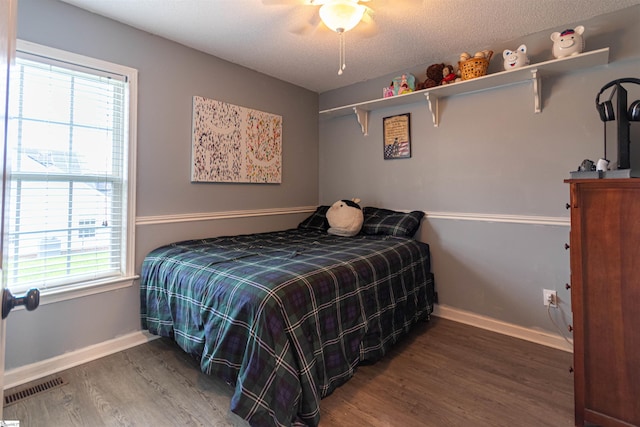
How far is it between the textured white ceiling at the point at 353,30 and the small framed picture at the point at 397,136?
1.58 feet

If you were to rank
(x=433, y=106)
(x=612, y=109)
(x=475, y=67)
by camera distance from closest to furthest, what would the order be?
(x=612, y=109), (x=475, y=67), (x=433, y=106)

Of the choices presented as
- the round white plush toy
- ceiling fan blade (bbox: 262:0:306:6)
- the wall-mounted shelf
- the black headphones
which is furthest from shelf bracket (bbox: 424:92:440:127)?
ceiling fan blade (bbox: 262:0:306:6)

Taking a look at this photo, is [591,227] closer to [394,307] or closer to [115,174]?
[394,307]

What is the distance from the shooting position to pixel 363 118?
10.5 feet

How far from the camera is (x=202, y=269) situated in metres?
1.76

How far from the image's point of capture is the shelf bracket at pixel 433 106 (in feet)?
8.76

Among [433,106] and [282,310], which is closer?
[282,310]

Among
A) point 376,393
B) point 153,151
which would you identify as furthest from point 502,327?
point 153,151

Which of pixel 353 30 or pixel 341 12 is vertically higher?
pixel 353 30

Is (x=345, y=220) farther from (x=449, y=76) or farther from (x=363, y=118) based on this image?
(x=449, y=76)

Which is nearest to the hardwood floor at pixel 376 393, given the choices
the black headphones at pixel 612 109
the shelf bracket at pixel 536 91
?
the black headphones at pixel 612 109

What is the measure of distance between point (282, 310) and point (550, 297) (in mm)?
2006

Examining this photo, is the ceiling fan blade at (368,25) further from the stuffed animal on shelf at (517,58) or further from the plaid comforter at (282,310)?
the plaid comforter at (282,310)

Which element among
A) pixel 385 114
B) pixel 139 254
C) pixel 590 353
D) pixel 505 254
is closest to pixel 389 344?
pixel 590 353
